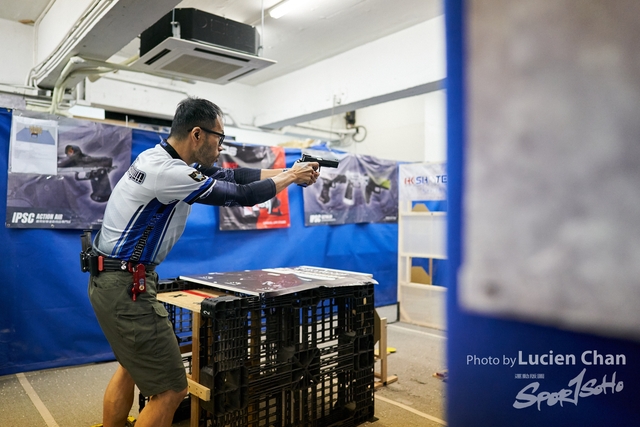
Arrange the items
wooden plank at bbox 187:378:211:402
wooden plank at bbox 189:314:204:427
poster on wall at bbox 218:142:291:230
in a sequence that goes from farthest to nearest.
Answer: poster on wall at bbox 218:142:291:230, wooden plank at bbox 189:314:204:427, wooden plank at bbox 187:378:211:402

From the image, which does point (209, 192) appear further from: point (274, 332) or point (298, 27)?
point (298, 27)

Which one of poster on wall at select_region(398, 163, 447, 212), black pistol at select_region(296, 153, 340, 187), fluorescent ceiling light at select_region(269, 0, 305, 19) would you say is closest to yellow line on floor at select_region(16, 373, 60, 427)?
black pistol at select_region(296, 153, 340, 187)

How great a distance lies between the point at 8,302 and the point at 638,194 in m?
3.61

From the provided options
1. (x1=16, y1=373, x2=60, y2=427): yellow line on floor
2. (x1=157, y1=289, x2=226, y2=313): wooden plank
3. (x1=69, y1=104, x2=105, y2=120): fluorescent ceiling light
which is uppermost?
(x1=69, y1=104, x2=105, y2=120): fluorescent ceiling light

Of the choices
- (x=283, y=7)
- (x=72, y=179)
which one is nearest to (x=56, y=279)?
(x=72, y=179)

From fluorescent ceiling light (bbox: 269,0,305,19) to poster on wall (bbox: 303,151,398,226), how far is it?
1481 mm

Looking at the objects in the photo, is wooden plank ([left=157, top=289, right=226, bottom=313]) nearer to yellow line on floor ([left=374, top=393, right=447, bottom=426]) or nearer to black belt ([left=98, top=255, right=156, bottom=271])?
black belt ([left=98, top=255, right=156, bottom=271])

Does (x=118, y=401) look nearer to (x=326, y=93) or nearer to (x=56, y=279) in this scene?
(x=56, y=279)

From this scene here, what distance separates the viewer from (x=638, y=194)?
0.37 metres

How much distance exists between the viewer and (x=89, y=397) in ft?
8.91

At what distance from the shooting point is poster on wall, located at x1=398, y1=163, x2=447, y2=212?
14.8 feet

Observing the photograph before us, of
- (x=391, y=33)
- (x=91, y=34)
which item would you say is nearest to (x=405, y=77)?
(x=391, y=33)

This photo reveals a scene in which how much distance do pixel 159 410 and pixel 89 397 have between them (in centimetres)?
133

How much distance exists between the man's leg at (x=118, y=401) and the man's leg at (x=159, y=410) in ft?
0.86
